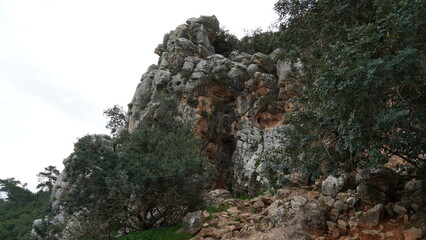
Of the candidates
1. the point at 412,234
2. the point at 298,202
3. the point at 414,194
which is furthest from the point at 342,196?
the point at 412,234

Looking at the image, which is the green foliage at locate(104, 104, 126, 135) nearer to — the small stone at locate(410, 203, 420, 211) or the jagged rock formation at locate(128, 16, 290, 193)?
the jagged rock formation at locate(128, 16, 290, 193)

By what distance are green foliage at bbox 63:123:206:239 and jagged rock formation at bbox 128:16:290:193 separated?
855 centimetres

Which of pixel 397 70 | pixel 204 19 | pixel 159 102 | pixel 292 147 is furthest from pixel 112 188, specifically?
pixel 204 19

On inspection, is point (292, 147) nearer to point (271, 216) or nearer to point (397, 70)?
point (271, 216)

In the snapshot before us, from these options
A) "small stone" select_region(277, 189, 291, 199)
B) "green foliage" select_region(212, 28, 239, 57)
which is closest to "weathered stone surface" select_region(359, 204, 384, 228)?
"small stone" select_region(277, 189, 291, 199)

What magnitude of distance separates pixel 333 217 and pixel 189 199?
6.82 m

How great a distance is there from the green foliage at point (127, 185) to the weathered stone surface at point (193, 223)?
55.8 inches

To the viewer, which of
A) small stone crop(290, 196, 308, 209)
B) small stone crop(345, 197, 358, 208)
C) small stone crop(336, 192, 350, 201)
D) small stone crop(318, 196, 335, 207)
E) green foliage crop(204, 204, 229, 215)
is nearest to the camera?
small stone crop(345, 197, 358, 208)

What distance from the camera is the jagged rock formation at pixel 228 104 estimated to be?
80.9 ft

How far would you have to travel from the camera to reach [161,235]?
12.8 metres

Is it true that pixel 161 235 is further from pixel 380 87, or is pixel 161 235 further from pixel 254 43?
pixel 254 43

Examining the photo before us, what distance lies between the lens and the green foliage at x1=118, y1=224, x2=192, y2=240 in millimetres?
12242

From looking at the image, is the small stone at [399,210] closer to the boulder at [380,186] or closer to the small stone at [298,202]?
the boulder at [380,186]

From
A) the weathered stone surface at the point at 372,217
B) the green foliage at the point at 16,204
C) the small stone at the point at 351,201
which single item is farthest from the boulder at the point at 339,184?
the green foliage at the point at 16,204
